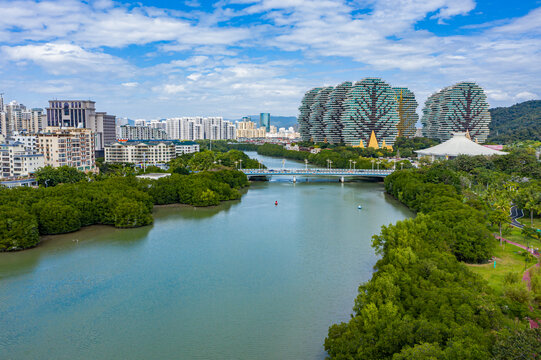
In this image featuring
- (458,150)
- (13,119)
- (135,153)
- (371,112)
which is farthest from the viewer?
(13,119)

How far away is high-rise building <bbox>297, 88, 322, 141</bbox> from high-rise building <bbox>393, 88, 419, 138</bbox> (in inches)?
702

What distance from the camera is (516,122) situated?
271ft

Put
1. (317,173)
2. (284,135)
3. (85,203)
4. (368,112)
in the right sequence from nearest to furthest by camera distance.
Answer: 1. (85,203)
2. (317,173)
3. (368,112)
4. (284,135)

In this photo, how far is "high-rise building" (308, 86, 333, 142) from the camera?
244 feet

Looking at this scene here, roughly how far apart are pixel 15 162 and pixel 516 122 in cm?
8676

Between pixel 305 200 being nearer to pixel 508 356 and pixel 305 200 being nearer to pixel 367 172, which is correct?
pixel 367 172

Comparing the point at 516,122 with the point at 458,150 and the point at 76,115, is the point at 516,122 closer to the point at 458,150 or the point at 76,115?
the point at 458,150

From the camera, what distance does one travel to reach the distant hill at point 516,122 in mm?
63719

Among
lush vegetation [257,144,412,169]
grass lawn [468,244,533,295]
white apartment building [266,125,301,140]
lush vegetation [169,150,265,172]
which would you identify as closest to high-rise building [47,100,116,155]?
lush vegetation [169,150,265,172]

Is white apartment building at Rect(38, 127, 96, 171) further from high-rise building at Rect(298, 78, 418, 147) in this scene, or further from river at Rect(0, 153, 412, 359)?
high-rise building at Rect(298, 78, 418, 147)

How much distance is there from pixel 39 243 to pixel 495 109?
4098 inches

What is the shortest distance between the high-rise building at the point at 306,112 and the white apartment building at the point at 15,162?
5671 cm

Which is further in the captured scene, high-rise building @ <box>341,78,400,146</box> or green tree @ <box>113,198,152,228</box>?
high-rise building @ <box>341,78,400,146</box>

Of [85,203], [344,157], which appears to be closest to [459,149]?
[344,157]
